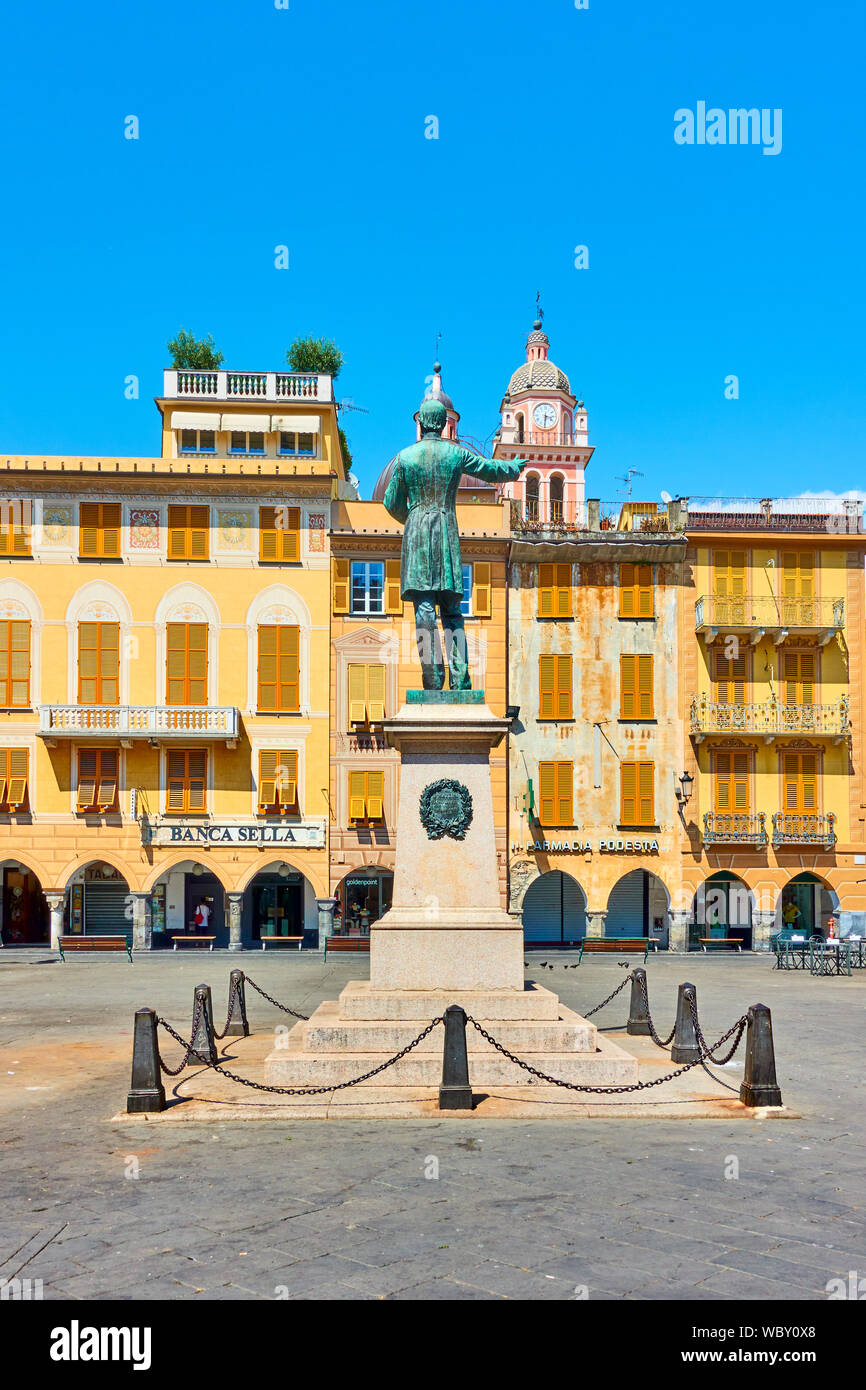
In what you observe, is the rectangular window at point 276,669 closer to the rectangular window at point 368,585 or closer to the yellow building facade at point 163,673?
the yellow building facade at point 163,673

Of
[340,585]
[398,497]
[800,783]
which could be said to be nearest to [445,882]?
[398,497]

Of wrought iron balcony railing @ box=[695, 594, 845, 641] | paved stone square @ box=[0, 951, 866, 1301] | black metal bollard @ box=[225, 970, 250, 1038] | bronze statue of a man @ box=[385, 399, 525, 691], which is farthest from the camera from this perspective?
wrought iron balcony railing @ box=[695, 594, 845, 641]

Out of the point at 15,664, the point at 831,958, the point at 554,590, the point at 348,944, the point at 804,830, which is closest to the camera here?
the point at 831,958

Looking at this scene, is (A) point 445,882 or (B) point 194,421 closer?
(A) point 445,882

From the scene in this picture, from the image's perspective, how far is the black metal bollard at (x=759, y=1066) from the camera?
10.9 metres

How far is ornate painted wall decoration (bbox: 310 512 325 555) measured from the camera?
34344 millimetres

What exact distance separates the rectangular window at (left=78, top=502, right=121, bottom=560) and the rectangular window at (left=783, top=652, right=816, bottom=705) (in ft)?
65.5

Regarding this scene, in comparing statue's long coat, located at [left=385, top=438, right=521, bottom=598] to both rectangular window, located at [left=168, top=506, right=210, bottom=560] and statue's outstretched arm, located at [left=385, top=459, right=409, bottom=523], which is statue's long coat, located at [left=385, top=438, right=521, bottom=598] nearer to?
statue's outstretched arm, located at [left=385, top=459, right=409, bottom=523]

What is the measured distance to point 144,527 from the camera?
3394cm

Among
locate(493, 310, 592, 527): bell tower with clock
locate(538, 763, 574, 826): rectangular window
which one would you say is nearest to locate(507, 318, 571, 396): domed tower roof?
locate(493, 310, 592, 527): bell tower with clock

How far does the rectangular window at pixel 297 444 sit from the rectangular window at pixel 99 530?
517 centimetres

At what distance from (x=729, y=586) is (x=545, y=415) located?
36571 mm

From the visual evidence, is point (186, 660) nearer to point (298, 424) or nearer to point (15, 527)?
point (15, 527)
